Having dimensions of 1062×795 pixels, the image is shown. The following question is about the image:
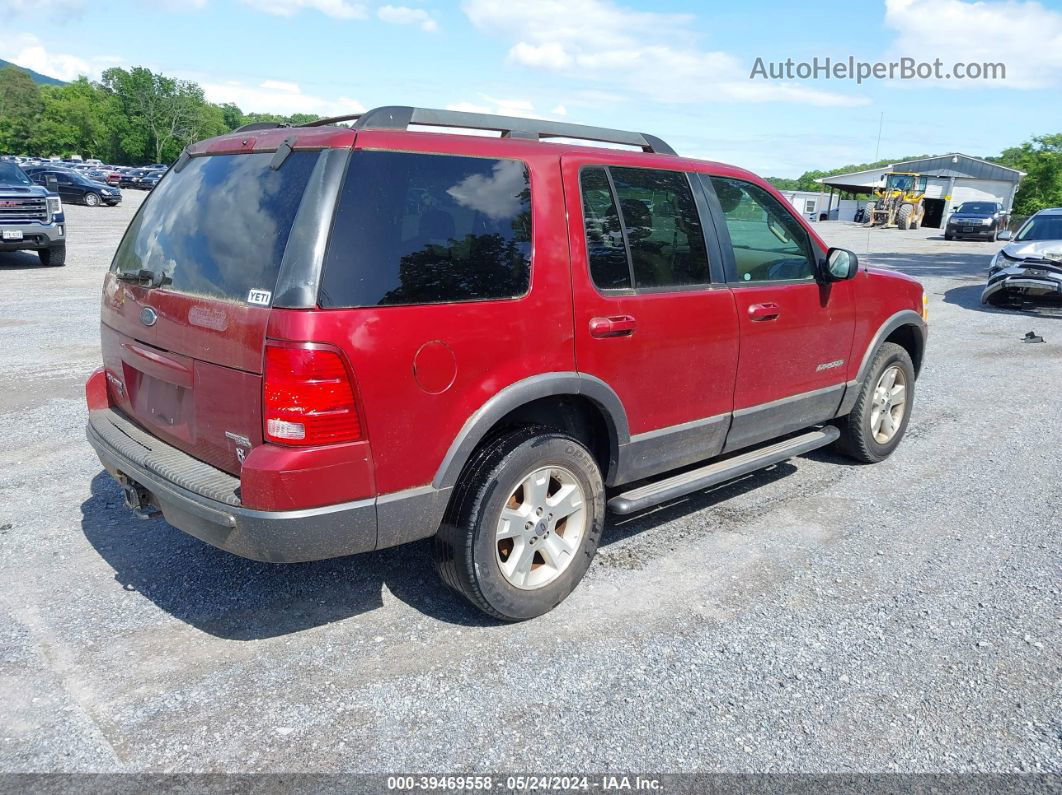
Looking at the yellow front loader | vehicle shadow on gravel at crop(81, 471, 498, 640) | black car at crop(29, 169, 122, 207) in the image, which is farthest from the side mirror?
the yellow front loader

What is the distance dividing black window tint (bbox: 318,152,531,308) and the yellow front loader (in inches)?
1657

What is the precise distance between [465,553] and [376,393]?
79 centimetres

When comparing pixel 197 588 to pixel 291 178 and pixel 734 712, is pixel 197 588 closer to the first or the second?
pixel 291 178

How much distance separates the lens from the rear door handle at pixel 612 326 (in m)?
3.54

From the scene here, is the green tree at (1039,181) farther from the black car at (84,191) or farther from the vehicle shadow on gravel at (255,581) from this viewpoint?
the vehicle shadow on gravel at (255,581)

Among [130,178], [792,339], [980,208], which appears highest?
[130,178]

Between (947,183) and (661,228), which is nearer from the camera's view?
(661,228)

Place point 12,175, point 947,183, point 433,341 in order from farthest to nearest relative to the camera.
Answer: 1. point 947,183
2. point 12,175
3. point 433,341

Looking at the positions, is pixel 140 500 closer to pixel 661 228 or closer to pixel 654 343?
pixel 654 343

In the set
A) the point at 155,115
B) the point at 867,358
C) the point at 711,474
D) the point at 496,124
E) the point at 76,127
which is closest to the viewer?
the point at 496,124

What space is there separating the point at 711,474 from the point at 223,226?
2.62 m

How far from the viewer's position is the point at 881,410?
5.61 meters

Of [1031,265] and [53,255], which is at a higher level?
[1031,265]

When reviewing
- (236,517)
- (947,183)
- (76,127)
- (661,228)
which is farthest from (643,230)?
(76,127)
